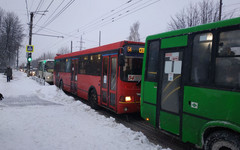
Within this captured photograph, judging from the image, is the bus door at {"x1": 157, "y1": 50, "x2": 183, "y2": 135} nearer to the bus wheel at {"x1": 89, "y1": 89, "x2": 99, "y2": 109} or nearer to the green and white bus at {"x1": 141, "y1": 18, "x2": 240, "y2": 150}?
the green and white bus at {"x1": 141, "y1": 18, "x2": 240, "y2": 150}

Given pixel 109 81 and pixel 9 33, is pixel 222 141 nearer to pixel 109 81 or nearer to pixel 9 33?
pixel 109 81

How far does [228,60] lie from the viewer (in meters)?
3.64

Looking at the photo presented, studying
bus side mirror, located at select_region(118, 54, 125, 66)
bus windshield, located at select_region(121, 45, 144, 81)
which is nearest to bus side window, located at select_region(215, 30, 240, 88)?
bus side mirror, located at select_region(118, 54, 125, 66)

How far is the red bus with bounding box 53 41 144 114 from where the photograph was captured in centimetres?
709

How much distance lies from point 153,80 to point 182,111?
1354mm

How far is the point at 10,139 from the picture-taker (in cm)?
470

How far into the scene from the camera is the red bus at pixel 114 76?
7.09 metres

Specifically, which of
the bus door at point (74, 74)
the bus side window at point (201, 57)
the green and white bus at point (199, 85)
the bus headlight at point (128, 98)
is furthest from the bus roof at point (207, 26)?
the bus door at point (74, 74)

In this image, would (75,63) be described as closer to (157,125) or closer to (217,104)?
(157,125)

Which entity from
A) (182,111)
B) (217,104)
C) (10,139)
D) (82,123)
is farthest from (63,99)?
(217,104)

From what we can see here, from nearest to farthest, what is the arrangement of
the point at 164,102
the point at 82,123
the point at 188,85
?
the point at 188,85 → the point at 164,102 → the point at 82,123

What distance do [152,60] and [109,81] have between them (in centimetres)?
264

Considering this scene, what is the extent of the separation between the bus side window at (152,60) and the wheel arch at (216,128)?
195cm

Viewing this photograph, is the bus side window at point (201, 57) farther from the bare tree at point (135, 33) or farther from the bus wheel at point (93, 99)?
the bare tree at point (135, 33)
